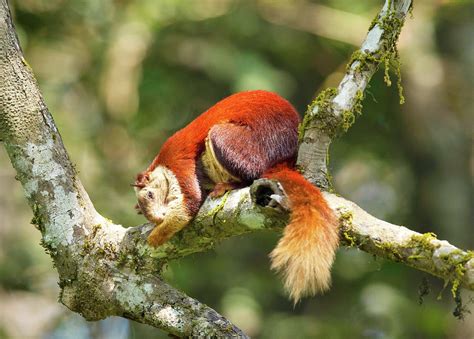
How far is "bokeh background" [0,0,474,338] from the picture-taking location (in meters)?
10.5

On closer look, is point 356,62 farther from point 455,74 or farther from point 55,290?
point 455,74

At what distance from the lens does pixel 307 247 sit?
4043mm

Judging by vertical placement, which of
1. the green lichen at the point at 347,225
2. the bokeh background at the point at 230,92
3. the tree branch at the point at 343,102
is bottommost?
the bokeh background at the point at 230,92

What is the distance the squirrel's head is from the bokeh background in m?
4.46

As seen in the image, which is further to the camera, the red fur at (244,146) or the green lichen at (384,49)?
the red fur at (244,146)

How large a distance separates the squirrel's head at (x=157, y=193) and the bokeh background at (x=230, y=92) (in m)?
4.46

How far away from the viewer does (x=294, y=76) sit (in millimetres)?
12945

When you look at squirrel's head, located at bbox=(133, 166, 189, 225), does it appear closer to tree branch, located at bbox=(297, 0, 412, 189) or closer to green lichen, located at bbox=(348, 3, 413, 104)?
tree branch, located at bbox=(297, 0, 412, 189)

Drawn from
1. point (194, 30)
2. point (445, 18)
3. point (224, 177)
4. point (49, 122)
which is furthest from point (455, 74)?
point (49, 122)

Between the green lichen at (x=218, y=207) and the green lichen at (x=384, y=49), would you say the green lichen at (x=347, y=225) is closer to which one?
the green lichen at (x=218, y=207)

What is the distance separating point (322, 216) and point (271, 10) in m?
7.81

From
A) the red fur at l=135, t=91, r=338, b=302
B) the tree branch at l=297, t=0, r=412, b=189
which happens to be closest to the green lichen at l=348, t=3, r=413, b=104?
the tree branch at l=297, t=0, r=412, b=189

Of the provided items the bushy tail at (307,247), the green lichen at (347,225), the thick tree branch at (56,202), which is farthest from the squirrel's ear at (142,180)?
the green lichen at (347,225)

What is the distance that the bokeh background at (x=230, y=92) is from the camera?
34.5ft
